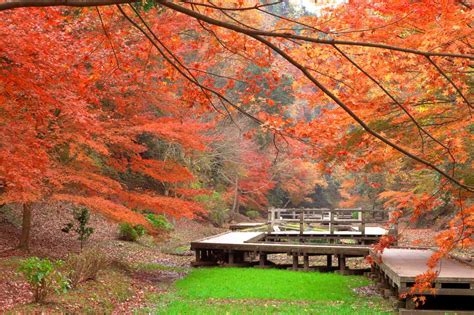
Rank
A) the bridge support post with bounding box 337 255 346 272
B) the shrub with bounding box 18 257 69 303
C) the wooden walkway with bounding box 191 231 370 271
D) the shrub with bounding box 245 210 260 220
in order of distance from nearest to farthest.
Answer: the shrub with bounding box 18 257 69 303 < the bridge support post with bounding box 337 255 346 272 < the wooden walkway with bounding box 191 231 370 271 < the shrub with bounding box 245 210 260 220

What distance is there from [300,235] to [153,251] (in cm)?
593

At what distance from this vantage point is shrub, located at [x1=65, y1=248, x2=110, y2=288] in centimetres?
998

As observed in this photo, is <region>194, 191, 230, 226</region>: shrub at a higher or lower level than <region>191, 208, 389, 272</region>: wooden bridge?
higher

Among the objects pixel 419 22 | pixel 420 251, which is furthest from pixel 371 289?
pixel 419 22

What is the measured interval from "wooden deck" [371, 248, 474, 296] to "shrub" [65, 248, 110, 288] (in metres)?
5.76

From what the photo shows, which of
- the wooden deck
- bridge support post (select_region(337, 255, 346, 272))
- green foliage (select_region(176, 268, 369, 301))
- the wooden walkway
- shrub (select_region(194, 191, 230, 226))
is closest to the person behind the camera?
the wooden deck

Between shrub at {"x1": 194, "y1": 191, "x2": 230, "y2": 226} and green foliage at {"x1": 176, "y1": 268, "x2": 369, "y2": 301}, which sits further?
shrub at {"x1": 194, "y1": 191, "x2": 230, "y2": 226}

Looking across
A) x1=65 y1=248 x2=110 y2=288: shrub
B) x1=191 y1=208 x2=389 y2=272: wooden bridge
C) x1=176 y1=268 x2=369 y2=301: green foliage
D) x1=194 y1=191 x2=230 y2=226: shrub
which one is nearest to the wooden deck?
x1=176 y1=268 x2=369 y2=301: green foliage

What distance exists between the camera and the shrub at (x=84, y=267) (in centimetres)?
998

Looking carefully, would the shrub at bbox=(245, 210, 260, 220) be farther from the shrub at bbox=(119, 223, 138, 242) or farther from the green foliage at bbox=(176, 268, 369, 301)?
the green foliage at bbox=(176, 268, 369, 301)

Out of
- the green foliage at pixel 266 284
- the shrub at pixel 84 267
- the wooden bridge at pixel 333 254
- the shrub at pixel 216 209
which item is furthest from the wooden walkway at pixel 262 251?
the shrub at pixel 216 209

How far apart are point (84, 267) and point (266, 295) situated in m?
3.88

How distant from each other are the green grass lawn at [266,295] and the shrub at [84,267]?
1.35 meters

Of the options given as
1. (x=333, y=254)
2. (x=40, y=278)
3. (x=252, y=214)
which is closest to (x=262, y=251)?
(x=333, y=254)
